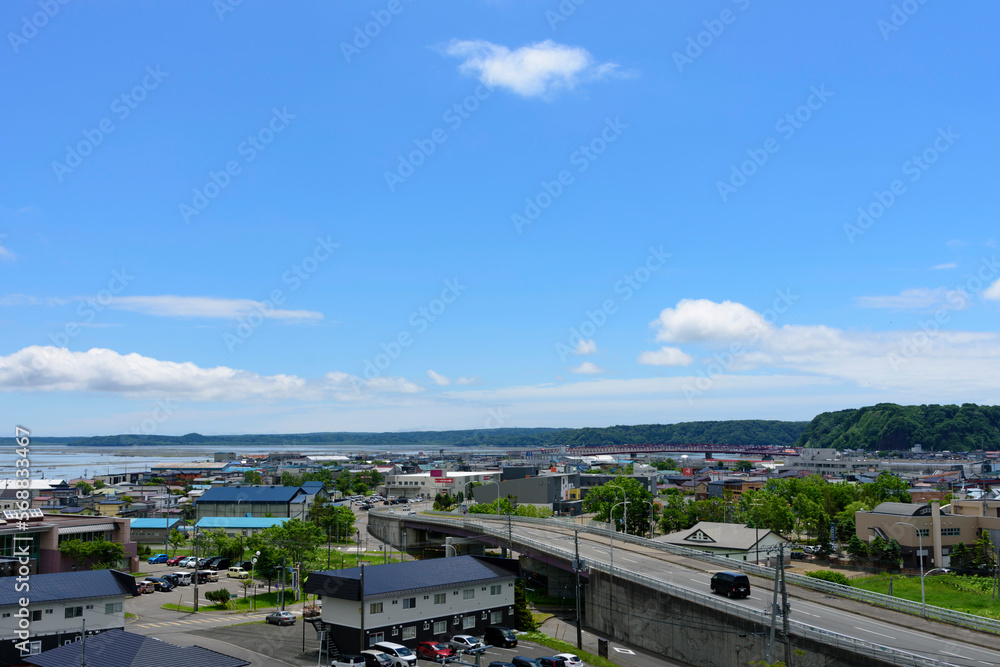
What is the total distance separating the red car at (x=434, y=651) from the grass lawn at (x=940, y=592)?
111ft

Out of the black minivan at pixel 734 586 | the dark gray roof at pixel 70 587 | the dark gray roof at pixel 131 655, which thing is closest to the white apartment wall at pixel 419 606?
the dark gray roof at pixel 70 587

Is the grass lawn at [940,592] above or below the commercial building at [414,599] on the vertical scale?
below

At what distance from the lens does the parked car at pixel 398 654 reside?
124ft

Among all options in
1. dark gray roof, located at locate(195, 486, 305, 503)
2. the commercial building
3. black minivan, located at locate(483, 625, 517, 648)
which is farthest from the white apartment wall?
dark gray roof, located at locate(195, 486, 305, 503)

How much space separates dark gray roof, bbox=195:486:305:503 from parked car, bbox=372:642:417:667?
2758 inches

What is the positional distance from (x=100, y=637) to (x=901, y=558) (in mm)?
70969

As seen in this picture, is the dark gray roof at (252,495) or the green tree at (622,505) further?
the dark gray roof at (252,495)

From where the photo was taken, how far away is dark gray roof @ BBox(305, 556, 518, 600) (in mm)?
41781

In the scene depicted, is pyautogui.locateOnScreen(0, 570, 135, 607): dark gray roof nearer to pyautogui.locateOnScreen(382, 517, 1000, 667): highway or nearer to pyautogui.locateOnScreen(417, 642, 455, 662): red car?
pyautogui.locateOnScreen(417, 642, 455, 662): red car

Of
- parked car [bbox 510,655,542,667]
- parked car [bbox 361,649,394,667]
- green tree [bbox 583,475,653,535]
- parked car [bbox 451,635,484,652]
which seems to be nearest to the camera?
parked car [bbox 510,655,542,667]

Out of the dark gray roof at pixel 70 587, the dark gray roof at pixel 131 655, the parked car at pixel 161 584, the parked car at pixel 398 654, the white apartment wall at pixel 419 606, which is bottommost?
the parked car at pixel 161 584

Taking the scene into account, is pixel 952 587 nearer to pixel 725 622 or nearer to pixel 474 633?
pixel 725 622

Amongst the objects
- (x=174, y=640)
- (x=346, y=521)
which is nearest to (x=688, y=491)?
(x=346, y=521)

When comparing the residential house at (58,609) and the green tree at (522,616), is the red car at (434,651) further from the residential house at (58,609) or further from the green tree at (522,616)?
the residential house at (58,609)
